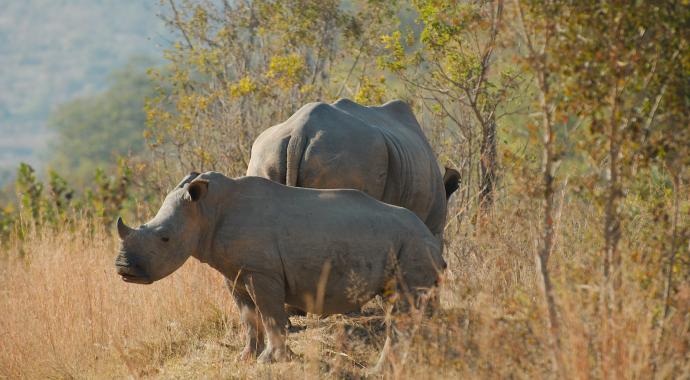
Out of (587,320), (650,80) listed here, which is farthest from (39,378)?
(650,80)

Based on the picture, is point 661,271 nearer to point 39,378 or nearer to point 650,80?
point 650,80

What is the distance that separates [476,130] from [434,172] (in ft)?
13.3

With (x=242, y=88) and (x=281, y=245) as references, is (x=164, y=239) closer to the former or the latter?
(x=281, y=245)

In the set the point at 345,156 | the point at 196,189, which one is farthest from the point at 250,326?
the point at 345,156

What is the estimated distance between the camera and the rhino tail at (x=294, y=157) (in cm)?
892

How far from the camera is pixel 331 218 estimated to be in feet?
26.5

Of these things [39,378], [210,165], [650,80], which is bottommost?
[39,378]

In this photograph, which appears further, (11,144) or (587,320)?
(11,144)

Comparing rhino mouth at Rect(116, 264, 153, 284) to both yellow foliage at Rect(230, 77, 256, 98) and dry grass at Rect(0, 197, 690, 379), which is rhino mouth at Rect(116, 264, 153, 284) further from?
yellow foliage at Rect(230, 77, 256, 98)

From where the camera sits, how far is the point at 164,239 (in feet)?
25.8

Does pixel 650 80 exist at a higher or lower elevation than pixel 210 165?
higher

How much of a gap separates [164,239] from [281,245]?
85 cm

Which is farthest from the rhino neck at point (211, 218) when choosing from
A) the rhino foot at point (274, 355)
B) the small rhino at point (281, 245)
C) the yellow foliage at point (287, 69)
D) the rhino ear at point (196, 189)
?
the yellow foliage at point (287, 69)

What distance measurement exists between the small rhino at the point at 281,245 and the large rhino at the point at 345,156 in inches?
28.5
